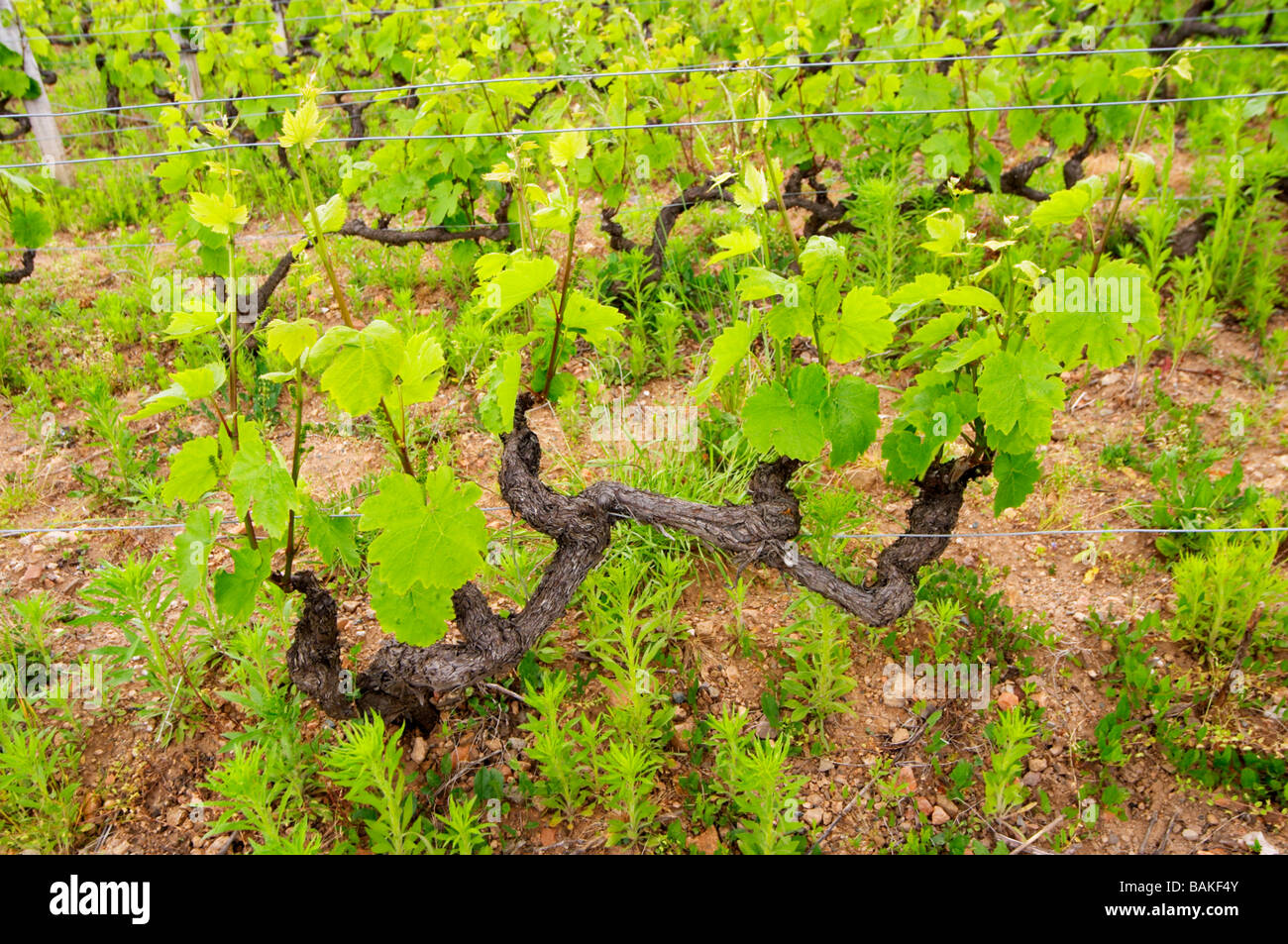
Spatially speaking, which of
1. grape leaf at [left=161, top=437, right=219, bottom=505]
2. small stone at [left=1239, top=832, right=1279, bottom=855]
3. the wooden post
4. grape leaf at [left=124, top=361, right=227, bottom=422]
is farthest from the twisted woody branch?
the wooden post

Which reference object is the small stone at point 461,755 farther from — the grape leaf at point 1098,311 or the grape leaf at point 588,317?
the grape leaf at point 1098,311

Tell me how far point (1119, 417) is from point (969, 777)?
208 centimetres

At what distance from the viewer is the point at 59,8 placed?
810 cm

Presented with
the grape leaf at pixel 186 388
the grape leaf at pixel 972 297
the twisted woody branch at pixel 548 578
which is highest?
the grape leaf at pixel 972 297

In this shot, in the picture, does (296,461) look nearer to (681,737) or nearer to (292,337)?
(292,337)

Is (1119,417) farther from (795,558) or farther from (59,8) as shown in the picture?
(59,8)

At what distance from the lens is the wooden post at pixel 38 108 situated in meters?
5.08

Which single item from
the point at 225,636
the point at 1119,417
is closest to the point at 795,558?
the point at 225,636

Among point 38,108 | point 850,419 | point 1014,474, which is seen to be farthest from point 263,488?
point 38,108

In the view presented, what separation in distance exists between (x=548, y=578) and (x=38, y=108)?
567 centimetres

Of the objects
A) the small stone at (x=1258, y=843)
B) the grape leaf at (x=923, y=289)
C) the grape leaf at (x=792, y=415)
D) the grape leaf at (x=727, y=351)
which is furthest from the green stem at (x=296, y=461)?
the small stone at (x=1258, y=843)

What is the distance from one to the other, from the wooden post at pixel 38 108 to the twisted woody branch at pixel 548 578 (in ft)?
13.1

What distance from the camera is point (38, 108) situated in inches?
219

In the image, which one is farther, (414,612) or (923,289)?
(923,289)
